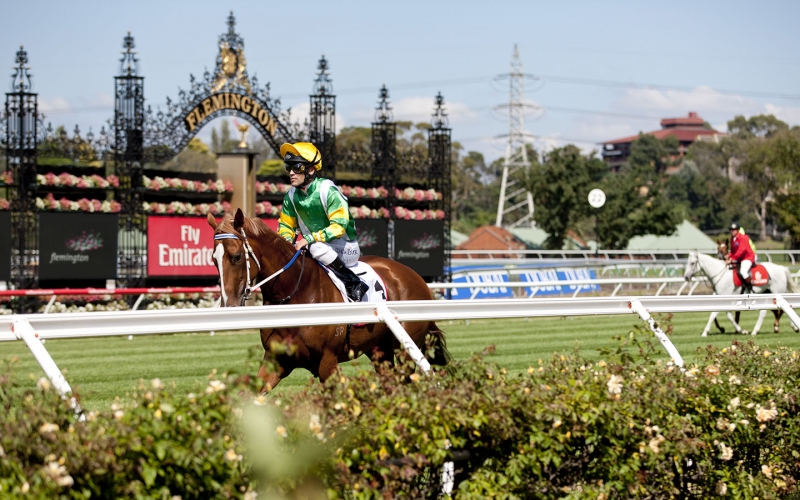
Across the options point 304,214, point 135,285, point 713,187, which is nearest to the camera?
point 304,214

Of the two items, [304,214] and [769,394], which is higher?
[304,214]

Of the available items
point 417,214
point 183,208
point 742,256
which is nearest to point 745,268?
point 742,256

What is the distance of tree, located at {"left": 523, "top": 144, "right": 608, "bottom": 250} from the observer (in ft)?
151

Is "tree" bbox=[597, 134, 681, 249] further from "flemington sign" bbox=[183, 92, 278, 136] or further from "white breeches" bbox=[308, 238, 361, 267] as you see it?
"white breeches" bbox=[308, 238, 361, 267]

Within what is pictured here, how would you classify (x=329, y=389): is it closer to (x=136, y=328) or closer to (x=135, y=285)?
(x=136, y=328)

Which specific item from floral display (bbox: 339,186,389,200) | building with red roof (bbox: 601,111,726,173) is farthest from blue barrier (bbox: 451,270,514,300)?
building with red roof (bbox: 601,111,726,173)

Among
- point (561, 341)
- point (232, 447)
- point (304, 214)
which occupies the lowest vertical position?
point (561, 341)

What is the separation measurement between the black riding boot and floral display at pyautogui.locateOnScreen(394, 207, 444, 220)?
50.2 feet

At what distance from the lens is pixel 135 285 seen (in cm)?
1775

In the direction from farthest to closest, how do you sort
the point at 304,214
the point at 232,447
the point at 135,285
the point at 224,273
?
the point at 135,285
the point at 304,214
the point at 224,273
the point at 232,447

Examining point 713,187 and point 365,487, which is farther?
point 713,187

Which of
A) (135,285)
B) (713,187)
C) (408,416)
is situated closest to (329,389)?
(408,416)

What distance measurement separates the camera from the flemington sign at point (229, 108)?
18.7 meters

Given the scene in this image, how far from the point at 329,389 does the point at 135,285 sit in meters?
14.8
